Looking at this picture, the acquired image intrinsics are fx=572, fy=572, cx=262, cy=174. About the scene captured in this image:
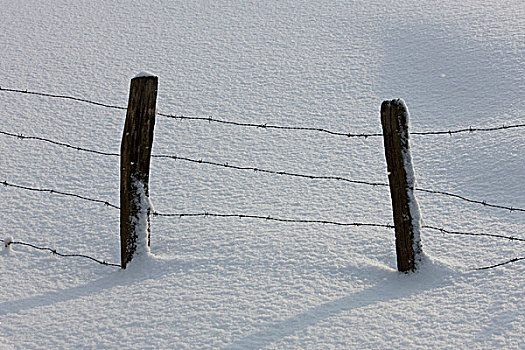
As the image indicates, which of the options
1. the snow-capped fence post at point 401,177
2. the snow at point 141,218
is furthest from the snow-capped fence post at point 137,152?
the snow-capped fence post at point 401,177

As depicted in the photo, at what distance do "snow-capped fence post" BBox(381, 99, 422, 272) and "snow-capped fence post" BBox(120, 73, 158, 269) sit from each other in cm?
129

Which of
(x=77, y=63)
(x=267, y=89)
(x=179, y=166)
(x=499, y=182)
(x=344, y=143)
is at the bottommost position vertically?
(x=499, y=182)

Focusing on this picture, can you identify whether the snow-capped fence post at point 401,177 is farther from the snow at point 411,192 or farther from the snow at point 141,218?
the snow at point 141,218

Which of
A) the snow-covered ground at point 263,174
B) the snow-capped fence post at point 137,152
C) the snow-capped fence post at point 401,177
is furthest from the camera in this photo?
the snow-capped fence post at point 137,152

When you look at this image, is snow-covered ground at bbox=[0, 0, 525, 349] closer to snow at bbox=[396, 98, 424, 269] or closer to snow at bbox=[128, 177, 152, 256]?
snow at bbox=[128, 177, 152, 256]

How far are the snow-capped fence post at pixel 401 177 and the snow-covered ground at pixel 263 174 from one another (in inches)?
7.6

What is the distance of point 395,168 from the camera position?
10.2 ft

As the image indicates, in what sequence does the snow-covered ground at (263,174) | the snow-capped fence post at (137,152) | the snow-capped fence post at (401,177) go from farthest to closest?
the snow-capped fence post at (137,152)
the snow-capped fence post at (401,177)
the snow-covered ground at (263,174)

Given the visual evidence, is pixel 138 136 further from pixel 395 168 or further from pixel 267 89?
pixel 267 89

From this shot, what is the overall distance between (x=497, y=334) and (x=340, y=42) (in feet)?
18.4

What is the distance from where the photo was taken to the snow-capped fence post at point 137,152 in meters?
3.19

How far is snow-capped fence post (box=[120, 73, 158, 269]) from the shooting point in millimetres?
3186

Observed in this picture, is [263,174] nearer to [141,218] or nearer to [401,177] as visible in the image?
[141,218]

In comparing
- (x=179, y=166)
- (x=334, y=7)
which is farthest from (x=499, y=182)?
(x=334, y=7)
